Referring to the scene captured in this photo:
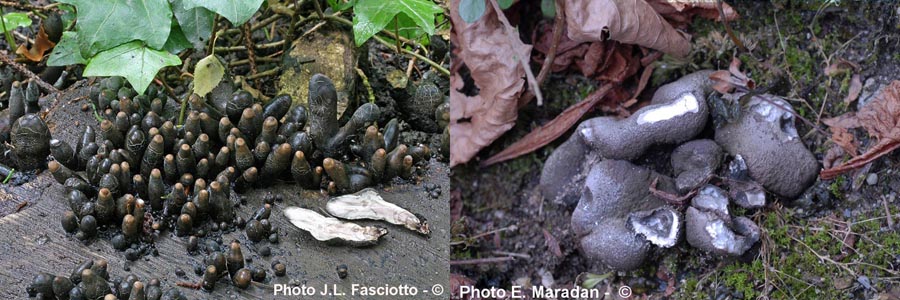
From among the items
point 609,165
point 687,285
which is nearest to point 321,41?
point 609,165

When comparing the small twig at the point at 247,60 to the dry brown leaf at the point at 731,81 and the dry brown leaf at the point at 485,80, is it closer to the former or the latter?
the dry brown leaf at the point at 485,80

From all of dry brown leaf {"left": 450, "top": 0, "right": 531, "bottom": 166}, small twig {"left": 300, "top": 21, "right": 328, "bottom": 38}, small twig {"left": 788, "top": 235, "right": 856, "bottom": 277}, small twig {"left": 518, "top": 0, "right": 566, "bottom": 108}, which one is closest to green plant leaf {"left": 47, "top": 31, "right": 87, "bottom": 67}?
small twig {"left": 300, "top": 21, "right": 328, "bottom": 38}

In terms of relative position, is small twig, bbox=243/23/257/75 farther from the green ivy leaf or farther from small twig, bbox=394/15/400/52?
the green ivy leaf

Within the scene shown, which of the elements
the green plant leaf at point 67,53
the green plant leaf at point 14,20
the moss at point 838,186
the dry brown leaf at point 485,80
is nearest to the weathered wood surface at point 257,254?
the dry brown leaf at point 485,80

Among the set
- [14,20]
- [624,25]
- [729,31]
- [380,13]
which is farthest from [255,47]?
[729,31]

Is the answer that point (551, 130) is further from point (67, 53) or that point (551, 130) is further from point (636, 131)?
point (67, 53)

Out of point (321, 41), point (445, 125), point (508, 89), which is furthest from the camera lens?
point (321, 41)

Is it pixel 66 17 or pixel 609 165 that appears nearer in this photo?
pixel 609 165

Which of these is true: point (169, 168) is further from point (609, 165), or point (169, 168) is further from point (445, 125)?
point (609, 165)
